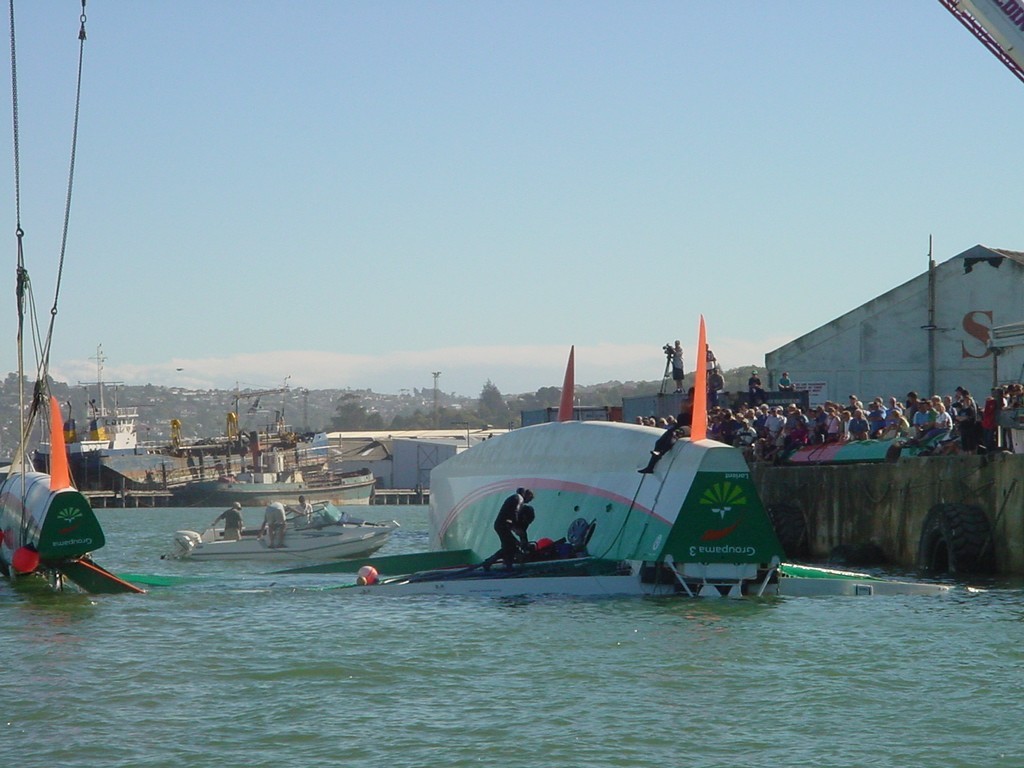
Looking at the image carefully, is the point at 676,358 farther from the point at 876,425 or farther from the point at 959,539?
the point at 959,539

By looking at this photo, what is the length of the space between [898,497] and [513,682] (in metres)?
16.1

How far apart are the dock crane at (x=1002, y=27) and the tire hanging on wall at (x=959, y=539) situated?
14749 millimetres

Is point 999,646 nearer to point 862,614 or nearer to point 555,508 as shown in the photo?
point 862,614

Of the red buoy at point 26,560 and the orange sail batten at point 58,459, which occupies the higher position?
the orange sail batten at point 58,459

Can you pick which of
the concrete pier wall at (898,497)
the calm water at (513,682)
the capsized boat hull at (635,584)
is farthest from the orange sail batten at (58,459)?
the concrete pier wall at (898,497)

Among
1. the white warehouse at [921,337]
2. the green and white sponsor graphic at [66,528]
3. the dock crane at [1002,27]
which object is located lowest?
the green and white sponsor graphic at [66,528]

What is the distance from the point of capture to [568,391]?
30.7 m

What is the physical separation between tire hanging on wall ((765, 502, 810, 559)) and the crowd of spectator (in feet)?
4.52

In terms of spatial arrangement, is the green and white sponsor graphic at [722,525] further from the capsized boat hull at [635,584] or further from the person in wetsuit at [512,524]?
the person in wetsuit at [512,524]

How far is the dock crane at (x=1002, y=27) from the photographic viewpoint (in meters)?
36.5

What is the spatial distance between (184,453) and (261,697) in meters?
106

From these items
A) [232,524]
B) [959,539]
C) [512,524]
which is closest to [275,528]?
[232,524]

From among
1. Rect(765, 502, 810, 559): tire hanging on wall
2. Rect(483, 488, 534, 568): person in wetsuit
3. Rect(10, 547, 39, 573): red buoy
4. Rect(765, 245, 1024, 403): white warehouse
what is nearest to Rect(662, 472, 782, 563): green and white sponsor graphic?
Rect(483, 488, 534, 568): person in wetsuit

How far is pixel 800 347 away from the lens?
161 ft
